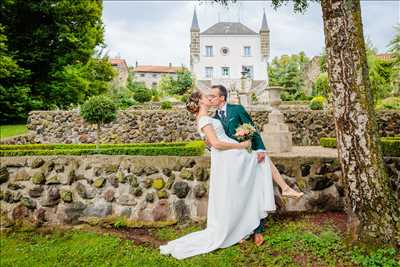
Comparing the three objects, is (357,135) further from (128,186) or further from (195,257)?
(128,186)

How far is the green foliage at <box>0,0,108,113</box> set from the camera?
736 inches

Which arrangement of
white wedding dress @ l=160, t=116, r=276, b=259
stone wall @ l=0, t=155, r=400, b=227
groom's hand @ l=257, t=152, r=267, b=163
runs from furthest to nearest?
stone wall @ l=0, t=155, r=400, b=227 → groom's hand @ l=257, t=152, r=267, b=163 → white wedding dress @ l=160, t=116, r=276, b=259

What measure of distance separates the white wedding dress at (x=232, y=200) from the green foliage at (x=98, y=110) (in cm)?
692

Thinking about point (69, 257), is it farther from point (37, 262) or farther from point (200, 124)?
point (200, 124)

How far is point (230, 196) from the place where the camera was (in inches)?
147

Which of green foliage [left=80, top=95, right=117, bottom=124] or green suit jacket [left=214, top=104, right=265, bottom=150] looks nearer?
green suit jacket [left=214, top=104, right=265, bottom=150]

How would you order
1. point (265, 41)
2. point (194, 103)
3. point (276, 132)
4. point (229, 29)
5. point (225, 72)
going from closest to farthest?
point (194, 103) → point (276, 132) → point (225, 72) → point (265, 41) → point (229, 29)

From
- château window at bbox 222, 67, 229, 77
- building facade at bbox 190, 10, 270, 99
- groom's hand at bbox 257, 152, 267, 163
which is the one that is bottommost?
groom's hand at bbox 257, 152, 267, 163

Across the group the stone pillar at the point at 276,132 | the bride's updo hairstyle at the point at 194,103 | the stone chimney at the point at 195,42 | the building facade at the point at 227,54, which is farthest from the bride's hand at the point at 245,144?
the stone chimney at the point at 195,42

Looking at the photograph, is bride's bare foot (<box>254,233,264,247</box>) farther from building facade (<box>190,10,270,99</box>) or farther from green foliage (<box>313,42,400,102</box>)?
building facade (<box>190,10,270,99</box>)

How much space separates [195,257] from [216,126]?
5.02ft

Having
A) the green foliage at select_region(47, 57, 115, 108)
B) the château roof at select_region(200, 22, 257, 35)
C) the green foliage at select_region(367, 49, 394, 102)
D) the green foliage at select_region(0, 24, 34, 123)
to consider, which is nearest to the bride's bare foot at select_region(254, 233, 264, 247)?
the green foliage at select_region(0, 24, 34, 123)

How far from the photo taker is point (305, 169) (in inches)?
184

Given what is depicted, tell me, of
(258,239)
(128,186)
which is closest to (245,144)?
(258,239)
